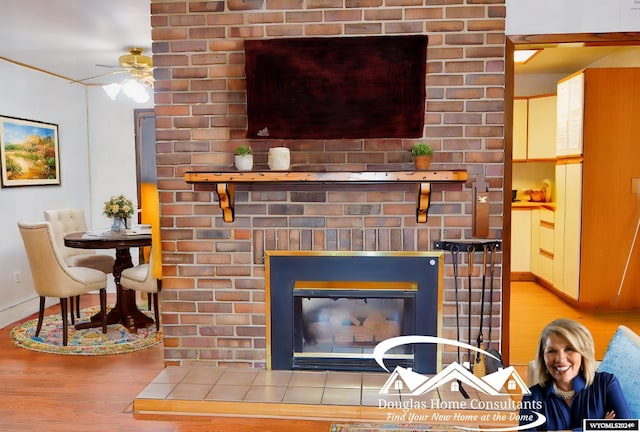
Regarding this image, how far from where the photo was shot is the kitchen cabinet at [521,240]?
18.0ft

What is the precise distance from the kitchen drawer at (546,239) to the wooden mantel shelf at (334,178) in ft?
9.04

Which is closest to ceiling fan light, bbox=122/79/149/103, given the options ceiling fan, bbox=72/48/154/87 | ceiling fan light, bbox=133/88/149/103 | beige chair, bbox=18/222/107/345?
ceiling fan light, bbox=133/88/149/103

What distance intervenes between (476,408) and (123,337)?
261cm

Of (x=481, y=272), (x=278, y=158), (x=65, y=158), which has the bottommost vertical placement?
(x=481, y=272)

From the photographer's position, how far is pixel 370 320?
2996 millimetres

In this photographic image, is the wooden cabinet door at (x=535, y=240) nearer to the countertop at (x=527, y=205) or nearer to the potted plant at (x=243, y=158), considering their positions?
the countertop at (x=527, y=205)

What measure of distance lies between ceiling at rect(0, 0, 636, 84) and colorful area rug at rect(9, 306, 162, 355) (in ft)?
6.76

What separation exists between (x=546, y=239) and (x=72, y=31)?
4434mm

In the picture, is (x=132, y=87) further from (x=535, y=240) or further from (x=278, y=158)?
(x=535, y=240)

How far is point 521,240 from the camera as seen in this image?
5527 mm

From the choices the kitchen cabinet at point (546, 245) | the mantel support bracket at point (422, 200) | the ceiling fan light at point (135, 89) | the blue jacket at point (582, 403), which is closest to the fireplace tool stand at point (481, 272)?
the mantel support bracket at point (422, 200)

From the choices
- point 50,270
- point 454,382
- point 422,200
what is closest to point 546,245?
point 454,382

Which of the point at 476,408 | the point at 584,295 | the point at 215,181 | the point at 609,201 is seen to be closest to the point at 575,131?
the point at 609,201

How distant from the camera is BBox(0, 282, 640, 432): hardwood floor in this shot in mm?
2527
